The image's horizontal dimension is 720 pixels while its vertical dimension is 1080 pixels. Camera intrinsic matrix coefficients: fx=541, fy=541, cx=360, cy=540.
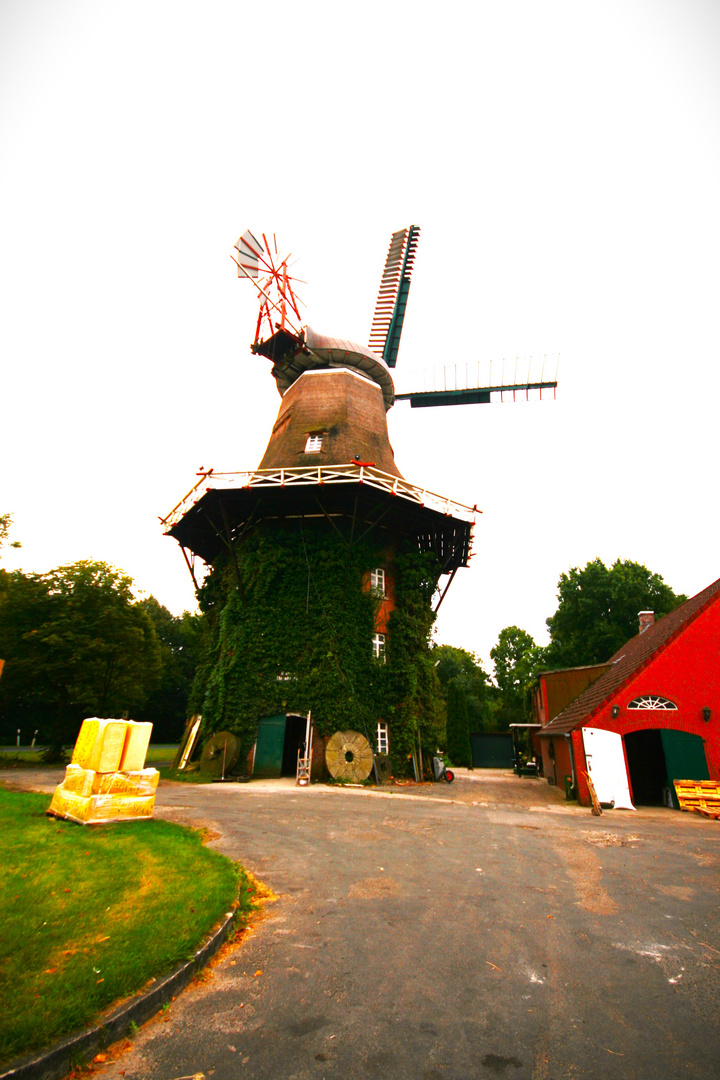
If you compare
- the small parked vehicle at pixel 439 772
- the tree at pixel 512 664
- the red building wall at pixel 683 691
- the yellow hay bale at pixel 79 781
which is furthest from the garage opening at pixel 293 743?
the tree at pixel 512 664

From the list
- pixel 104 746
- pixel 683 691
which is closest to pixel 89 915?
pixel 104 746

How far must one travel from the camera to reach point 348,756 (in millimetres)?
19188

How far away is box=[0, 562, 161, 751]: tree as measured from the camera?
24.2 meters

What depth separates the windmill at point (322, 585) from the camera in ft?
65.8

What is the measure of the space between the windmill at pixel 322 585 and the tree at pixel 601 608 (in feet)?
78.9

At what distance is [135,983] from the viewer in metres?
3.97

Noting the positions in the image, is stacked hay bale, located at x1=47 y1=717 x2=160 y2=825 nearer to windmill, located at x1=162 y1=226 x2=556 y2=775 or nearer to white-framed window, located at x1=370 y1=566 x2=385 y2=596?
windmill, located at x1=162 y1=226 x2=556 y2=775

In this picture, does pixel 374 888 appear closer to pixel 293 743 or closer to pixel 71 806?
pixel 71 806

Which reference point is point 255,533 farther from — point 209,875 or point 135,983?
point 135,983

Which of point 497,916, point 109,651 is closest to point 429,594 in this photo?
point 109,651

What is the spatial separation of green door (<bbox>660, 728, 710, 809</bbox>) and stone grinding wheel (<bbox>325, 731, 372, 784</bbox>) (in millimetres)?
9450

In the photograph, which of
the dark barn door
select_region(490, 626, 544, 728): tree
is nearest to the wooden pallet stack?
the dark barn door

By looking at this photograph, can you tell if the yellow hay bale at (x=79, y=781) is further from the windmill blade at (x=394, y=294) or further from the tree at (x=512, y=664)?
the tree at (x=512, y=664)

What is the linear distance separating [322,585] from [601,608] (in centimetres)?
3276
